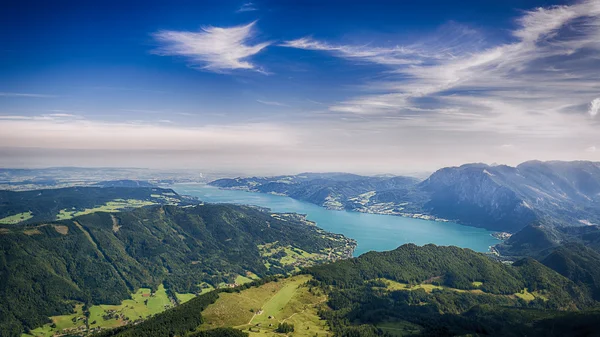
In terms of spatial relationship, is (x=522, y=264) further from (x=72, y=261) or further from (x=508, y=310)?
(x=72, y=261)

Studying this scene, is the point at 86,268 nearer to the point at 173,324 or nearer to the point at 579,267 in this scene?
the point at 173,324

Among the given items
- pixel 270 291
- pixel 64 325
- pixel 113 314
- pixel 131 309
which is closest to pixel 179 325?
pixel 270 291

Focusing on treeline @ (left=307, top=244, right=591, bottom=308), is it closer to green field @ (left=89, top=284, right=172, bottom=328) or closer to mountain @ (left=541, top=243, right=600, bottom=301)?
mountain @ (left=541, top=243, right=600, bottom=301)

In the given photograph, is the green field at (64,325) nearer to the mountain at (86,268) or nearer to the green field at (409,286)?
the mountain at (86,268)

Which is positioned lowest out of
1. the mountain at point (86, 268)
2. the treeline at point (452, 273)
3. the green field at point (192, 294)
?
the green field at point (192, 294)

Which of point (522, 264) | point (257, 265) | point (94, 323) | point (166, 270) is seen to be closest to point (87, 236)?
point (166, 270)

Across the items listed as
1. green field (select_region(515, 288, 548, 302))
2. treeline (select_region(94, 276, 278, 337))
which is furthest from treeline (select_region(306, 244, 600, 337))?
treeline (select_region(94, 276, 278, 337))

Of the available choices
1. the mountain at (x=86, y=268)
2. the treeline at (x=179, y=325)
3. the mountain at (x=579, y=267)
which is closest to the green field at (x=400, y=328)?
the treeline at (x=179, y=325)
